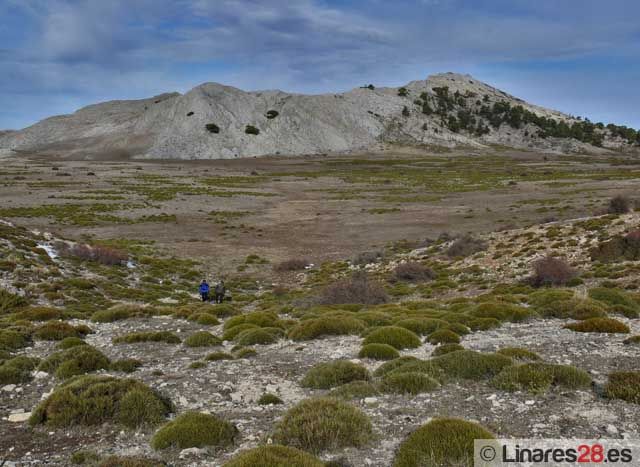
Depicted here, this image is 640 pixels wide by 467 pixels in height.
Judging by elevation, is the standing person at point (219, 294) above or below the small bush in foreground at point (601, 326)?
below

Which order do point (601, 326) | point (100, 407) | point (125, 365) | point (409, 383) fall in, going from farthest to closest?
point (601, 326) → point (125, 365) → point (409, 383) → point (100, 407)

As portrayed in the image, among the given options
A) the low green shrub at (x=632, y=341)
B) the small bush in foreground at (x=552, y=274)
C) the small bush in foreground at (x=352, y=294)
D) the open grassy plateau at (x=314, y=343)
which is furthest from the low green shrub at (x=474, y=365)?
the small bush in foreground at (x=552, y=274)

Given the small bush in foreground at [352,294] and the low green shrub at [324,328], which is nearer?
the low green shrub at [324,328]

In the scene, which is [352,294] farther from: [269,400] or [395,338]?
[269,400]

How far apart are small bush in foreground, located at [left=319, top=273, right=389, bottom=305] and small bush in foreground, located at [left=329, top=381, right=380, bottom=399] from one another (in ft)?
55.2

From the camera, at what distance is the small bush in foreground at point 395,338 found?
16031mm

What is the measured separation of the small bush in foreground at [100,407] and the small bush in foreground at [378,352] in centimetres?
618

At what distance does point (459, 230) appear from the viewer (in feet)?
186

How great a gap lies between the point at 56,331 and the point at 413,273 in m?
23.9

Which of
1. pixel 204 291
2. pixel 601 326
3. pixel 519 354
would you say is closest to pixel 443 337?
pixel 519 354

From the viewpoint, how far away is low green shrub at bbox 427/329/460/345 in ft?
53.3

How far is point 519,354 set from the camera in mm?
13125

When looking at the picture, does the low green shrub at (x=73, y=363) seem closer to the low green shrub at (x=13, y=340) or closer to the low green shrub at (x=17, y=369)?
the low green shrub at (x=17, y=369)

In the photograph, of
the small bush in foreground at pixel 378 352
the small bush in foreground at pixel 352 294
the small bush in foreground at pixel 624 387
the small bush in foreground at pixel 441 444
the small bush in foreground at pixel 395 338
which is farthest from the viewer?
the small bush in foreground at pixel 352 294
